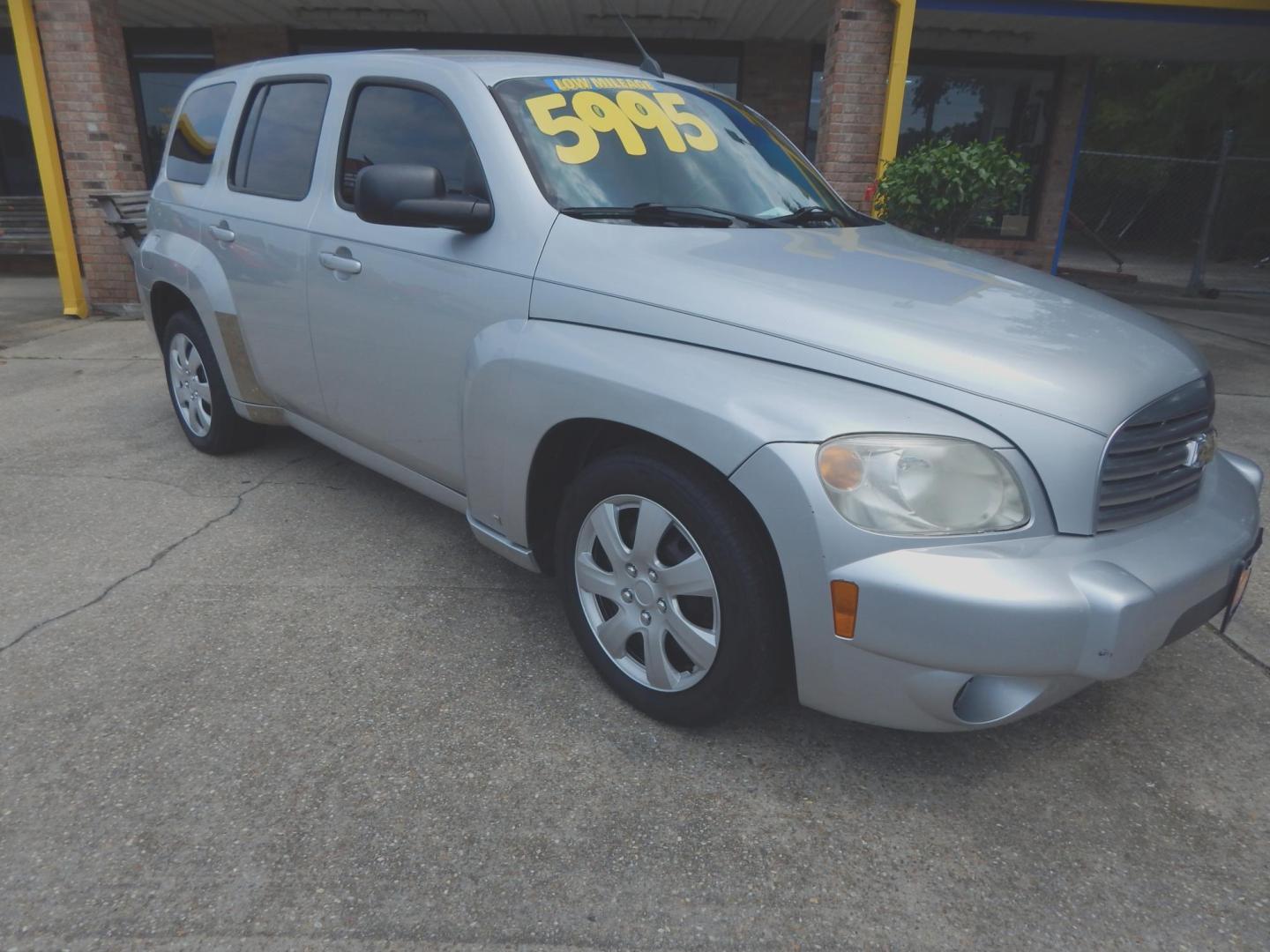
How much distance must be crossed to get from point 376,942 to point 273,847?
39cm

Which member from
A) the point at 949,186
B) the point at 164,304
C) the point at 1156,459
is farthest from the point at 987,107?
the point at 1156,459

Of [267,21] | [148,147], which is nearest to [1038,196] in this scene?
[267,21]

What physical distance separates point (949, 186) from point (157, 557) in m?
5.12

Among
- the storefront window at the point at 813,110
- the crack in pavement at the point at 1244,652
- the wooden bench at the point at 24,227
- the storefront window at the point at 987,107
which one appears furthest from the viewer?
the wooden bench at the point at 24,227

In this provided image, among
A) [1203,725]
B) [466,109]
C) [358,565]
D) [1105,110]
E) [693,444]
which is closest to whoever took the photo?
[693,444]

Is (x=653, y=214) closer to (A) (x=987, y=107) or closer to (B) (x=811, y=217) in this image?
(B) (x=811, y=217)

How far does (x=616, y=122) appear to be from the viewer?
2.87 m

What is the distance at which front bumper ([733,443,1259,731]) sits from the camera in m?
1.83

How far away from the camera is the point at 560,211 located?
259cm

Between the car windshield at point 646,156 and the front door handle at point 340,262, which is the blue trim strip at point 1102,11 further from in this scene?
the front door handle at point 340,262

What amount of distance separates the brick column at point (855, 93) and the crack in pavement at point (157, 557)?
210 inches

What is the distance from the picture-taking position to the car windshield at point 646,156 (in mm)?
2699

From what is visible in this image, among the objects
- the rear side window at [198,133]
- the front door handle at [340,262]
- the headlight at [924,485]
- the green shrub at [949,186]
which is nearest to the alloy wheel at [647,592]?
the headlight at [924,485]

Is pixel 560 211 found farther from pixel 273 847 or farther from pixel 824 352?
pixel 273 847
